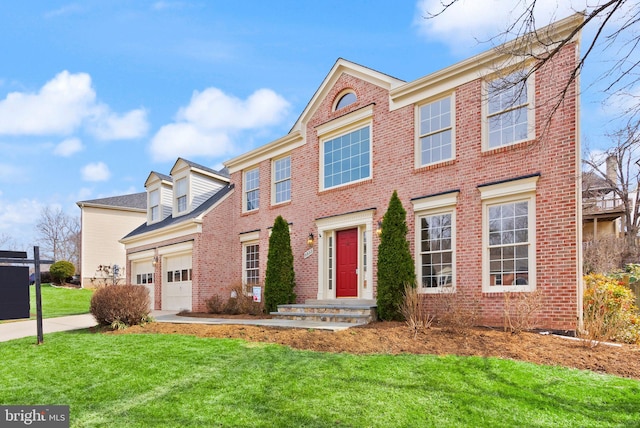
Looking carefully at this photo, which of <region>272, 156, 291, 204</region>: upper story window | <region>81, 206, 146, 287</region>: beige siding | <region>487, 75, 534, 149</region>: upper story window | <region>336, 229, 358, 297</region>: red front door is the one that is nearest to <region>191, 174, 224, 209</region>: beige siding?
<region>272, 156, 291, 204</region>: upper story window

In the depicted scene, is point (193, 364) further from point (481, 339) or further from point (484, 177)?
point (484, 177)

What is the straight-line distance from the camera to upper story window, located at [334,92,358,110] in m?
12.9

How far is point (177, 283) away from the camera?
17.2m

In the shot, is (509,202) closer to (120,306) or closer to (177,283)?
(120,306)

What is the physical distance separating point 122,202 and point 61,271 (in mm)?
6232

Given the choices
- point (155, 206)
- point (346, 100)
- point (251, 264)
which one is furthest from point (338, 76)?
point (155, 206)

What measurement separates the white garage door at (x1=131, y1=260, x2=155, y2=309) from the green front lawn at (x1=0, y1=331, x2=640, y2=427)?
1231 centimetres

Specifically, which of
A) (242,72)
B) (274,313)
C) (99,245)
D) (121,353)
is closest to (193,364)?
(121,353)

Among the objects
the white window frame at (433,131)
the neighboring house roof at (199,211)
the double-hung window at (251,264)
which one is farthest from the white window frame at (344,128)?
the neighboring house roof at (199,211)

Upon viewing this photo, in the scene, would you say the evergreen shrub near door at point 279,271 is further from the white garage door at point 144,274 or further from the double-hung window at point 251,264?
the white garage door at point 144,274

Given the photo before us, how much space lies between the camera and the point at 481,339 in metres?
6.93

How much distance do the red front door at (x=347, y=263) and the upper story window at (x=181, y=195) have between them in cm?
898

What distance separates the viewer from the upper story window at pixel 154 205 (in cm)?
2055

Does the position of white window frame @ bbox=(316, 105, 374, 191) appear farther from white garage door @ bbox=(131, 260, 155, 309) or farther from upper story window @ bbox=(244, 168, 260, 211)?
white garage door @ bbox=(131, 260, 155, 309)
